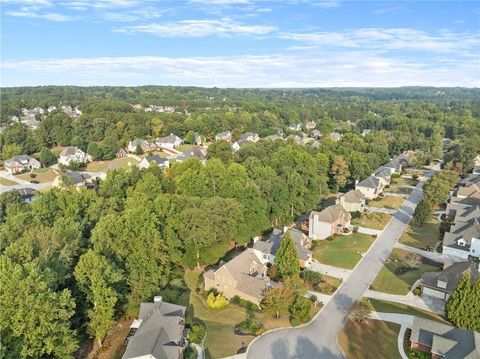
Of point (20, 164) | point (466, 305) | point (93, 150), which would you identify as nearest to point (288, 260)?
point (466, 305)


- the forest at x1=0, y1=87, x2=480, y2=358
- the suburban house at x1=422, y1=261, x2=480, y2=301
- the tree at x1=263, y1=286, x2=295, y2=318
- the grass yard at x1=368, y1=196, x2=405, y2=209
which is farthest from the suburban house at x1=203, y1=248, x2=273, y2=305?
the grass yard at x1=368, y1=196, x2=405, y2=209

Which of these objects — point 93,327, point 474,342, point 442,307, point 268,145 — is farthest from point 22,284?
point 268,145

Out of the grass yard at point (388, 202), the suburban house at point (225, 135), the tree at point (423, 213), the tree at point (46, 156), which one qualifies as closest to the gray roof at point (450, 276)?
the tree at point (423, 213)

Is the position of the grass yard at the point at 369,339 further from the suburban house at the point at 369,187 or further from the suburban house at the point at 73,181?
the suburban house at the point at 73,181

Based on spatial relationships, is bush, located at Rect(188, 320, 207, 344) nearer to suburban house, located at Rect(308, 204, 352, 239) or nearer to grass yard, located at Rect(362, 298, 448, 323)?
grass yard, located at Rect(362, 298, 448, 323)

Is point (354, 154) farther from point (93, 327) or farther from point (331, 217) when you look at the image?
point (93, 327)

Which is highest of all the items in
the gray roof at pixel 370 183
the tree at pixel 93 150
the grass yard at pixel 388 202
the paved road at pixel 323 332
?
the tree at pixel 93 150
